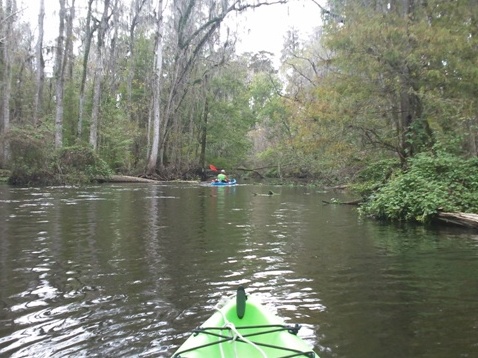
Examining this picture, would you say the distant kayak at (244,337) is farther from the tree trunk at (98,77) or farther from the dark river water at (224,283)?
the tree trunk at (98,77)

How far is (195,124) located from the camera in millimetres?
39031

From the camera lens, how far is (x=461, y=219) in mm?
9922

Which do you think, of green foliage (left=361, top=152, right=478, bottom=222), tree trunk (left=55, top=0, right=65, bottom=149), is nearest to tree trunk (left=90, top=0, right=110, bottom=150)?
tree trunk (left=55, top=0, right=65, bottom=149)

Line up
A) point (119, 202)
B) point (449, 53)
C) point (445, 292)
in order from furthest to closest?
1. point (119, 202)
2. point (449, 53)
3. point (445, 292)

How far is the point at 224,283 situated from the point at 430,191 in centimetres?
710

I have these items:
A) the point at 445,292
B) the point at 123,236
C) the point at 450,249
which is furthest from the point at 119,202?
the point at 445,292

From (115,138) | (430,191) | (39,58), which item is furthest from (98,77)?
(430,191)

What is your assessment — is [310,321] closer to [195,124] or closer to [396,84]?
[396,84]

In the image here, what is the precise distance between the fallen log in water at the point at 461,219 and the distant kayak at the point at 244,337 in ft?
25.6

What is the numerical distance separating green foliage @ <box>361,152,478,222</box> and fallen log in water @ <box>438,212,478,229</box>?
17 cm

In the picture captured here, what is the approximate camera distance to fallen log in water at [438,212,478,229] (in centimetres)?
967

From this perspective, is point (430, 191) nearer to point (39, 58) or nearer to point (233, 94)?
point (39, 58)

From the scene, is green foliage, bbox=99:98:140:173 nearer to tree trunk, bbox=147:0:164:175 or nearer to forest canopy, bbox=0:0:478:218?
forest canopy, bbox=0:0:478:218

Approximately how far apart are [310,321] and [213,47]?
31387 mm
